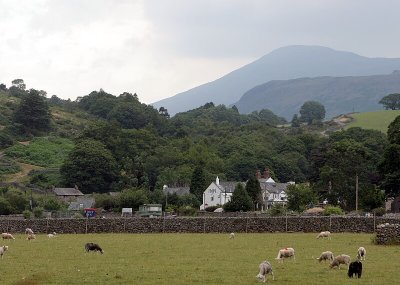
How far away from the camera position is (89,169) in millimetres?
132000

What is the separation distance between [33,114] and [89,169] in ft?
163

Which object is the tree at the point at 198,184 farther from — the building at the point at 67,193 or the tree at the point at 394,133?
the tree at the point at 394,133

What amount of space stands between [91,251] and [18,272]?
8915 millimetres

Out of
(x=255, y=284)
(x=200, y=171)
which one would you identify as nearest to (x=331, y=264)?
(x=255, y=284)

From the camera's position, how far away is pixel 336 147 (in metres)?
90.9

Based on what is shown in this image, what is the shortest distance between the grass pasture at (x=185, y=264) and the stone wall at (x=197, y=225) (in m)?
14.4

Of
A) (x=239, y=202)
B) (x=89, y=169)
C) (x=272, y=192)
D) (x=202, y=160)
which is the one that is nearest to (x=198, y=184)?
(x=272, y=192)

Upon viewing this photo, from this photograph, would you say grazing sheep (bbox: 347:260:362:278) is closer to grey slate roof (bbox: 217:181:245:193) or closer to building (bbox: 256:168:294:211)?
building (bbox: 256:168:294:211)

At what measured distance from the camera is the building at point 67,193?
116800 millimetres

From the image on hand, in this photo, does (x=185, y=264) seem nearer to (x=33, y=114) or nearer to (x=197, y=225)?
(x=197, y=225)

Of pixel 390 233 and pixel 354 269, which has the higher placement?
pixel 390 233

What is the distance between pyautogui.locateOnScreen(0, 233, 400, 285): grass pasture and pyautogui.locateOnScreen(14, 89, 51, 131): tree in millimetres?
137733

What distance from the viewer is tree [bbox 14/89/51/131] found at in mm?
176250

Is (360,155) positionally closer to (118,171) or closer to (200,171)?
(200,171)
